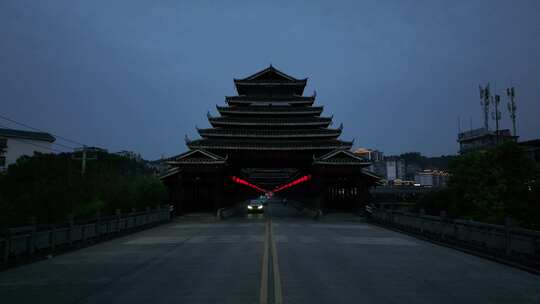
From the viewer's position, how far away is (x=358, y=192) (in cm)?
4041

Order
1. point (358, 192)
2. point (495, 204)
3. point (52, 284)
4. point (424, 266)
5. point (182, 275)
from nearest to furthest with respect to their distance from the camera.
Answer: point (52, 284) < point (182, 275) < point (424, 266) < point (495, 204) < point (358, 192)

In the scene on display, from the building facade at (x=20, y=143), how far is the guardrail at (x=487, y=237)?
102183 millimetres

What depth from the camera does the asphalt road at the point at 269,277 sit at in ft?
28.0

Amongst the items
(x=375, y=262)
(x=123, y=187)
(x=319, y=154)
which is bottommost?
(x=375, y=262)

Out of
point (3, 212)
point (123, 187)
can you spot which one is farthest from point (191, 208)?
point (3, 212)

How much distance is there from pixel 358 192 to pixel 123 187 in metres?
21.2

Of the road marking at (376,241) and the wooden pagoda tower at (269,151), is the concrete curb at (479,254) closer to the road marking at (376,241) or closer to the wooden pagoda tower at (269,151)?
the road marking at (376,241)

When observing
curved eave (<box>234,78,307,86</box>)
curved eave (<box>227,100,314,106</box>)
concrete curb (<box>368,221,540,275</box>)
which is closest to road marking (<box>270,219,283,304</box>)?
concrete curb (<box>368,221,540,275</box>)

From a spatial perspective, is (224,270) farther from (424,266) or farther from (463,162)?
(463,162)

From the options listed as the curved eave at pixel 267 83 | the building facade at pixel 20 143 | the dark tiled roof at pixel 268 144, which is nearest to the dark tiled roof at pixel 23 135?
the building facade at pixel 20 143

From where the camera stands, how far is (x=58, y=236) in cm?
1586

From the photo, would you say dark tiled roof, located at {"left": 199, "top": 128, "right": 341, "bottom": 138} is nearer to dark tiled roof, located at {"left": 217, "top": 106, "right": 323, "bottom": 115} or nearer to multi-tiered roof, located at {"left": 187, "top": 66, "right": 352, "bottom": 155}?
multi-tiered roof, located at {"left": 187, "top": 66, "right": 352, "bottom": 155}

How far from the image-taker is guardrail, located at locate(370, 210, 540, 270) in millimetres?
12021

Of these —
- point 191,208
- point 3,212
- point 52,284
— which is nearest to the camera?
point 52,284
